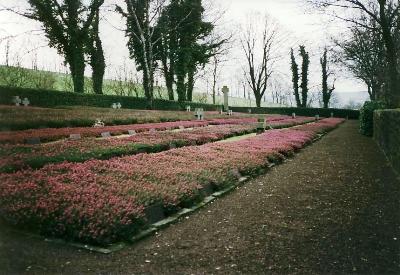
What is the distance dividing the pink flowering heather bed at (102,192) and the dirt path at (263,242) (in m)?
0.34

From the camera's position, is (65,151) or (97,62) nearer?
(65,151)

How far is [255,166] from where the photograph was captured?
39.6ft

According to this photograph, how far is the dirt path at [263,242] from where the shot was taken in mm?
4973

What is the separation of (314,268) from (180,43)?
158 ft

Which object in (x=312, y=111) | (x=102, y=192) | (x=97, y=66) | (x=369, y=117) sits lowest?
(x=102, y=192)

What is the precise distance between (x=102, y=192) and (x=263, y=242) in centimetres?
303

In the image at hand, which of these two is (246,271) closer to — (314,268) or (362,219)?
(314,268)

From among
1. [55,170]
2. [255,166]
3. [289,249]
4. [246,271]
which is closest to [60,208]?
[55,170]

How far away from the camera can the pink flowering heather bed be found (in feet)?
19.4

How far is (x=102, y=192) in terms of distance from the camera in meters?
6.98

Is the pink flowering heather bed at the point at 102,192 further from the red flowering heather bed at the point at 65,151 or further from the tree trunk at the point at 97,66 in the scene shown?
the tree trunk at the point at 97,66

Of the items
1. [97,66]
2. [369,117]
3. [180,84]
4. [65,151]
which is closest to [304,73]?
[180,84]

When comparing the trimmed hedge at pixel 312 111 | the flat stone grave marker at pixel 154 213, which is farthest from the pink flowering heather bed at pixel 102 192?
the trimmed hedge at pixel 312 111

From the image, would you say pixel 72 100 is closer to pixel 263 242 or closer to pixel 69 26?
pixel 69 26
